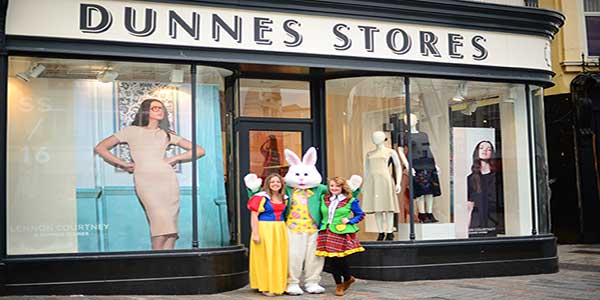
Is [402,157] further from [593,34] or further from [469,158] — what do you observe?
[593,34]

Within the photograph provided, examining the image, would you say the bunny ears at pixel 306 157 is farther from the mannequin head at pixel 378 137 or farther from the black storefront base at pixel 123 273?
the mannequin head at pixel 378 137

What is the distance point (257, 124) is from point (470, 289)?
12.6 ft

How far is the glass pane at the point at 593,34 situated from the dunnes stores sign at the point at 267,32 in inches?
200

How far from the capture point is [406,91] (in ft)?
36.5

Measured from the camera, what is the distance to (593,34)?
53.5 feet

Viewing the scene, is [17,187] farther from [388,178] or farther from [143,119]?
[388,178]

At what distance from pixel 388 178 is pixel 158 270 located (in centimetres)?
387

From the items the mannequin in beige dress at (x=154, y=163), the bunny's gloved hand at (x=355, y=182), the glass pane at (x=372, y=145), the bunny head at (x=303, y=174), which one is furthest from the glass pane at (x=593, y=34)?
the mannequin in beige dress at (x=154, y=163)

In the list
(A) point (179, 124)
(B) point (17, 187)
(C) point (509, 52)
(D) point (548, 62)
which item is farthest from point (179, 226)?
(D) point (548, 62)

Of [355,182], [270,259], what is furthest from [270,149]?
[270,259]

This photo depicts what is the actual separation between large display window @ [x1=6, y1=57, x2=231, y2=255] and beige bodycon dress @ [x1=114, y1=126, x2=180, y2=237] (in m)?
0.01

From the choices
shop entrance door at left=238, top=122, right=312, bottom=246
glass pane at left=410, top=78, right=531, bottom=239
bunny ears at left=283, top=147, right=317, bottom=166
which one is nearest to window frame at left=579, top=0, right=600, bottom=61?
glass pane at left=410, top=78, right=531, bottom=239

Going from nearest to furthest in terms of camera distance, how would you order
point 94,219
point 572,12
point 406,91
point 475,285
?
1. point 94,219
2. point 475,285
3. point 406,91
4. point 572,12

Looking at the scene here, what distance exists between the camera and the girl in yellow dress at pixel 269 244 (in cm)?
916
